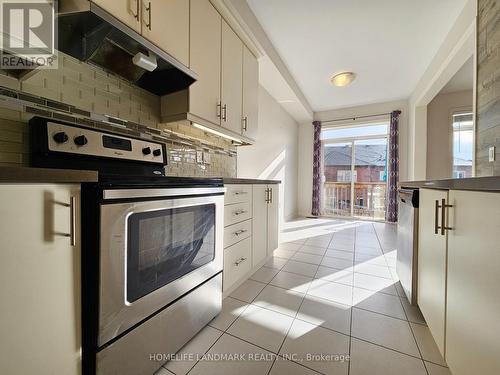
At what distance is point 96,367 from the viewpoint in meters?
0.71

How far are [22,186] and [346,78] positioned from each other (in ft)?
12.7

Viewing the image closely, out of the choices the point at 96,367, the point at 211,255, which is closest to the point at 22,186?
the point at 96,367

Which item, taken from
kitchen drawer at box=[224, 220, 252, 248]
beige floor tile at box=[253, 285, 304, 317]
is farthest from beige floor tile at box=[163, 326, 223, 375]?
kitchen drawer at box=[224, 220, 252, 248]

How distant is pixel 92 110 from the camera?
1.17m

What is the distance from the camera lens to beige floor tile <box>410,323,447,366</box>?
3.42ft

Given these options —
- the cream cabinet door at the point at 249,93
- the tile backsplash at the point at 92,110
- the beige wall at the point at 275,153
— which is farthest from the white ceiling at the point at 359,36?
the tile backsplash at the point at 92,110

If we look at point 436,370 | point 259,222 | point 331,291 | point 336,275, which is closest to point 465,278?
point 436,370

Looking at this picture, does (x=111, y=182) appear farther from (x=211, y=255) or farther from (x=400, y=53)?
(x=400, y=53)

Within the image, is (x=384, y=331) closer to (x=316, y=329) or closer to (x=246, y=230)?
(x=316, y=329)

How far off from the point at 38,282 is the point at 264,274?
169 cm

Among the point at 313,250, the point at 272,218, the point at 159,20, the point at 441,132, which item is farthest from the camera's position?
the point at 441,132

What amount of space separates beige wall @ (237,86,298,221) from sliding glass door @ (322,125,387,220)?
0.92 metres

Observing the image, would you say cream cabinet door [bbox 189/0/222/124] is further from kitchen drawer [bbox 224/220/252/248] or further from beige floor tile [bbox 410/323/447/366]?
beige floor tile [bbox 410/323/447/366]

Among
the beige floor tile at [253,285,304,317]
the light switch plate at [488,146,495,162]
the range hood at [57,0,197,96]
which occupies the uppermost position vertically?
the range hood at [57,0,197,96]
